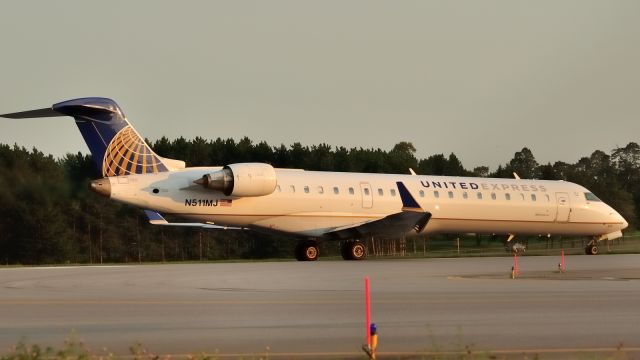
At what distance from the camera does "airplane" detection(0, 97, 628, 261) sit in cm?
2856

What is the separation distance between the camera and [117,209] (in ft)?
195

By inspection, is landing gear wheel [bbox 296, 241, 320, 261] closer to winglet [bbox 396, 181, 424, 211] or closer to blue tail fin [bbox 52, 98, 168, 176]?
winglet [bbox 396, 181, 424, 211]

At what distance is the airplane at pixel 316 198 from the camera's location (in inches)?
1125

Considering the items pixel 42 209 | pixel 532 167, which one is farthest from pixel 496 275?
pixel 532 167

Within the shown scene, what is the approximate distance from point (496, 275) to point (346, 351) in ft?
41.2

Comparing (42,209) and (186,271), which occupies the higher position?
(42,209)

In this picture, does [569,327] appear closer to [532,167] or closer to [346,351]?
[346,351]

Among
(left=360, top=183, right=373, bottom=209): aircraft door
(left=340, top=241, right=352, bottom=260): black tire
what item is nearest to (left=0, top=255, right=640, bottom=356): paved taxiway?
(left=340, top=241, right=352, bottom=260): black tire

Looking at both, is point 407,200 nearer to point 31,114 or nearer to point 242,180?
point 242,180

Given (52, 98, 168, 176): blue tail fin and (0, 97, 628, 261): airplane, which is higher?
(52, 98, 168, 176): blue tail fin

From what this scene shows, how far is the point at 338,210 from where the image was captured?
102 feet

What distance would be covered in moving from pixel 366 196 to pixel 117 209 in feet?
103

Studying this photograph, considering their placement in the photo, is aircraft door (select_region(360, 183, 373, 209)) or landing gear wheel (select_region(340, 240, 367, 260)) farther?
aircraft door (select_region(360, 183, 373, 209))

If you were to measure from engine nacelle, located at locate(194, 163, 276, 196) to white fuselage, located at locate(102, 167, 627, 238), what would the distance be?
0.39 metres
